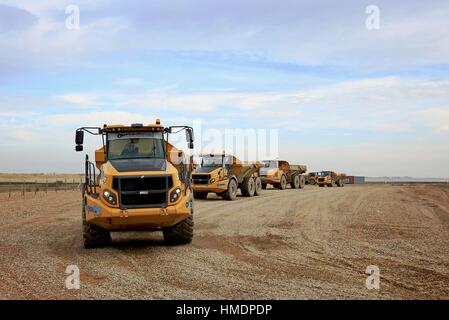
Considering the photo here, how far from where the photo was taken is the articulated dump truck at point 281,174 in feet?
117

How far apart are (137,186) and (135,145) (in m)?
1.66

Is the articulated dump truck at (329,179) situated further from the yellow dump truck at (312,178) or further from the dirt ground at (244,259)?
the dirt ground at (244,259)

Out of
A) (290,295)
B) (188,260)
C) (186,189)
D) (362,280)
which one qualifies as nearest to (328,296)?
(290,295)

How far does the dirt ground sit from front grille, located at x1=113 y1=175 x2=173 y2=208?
1042 mm

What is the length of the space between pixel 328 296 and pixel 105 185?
17.5 ft

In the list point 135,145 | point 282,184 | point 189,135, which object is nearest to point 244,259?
point 189,135

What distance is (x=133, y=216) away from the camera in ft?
34.3

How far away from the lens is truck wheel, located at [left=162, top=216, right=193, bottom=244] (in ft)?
38.0

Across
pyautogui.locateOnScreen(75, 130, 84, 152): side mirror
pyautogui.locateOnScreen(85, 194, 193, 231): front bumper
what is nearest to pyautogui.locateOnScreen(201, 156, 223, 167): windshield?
pyautogui.locateOnScreen(75, 130, 84, 152): side mirror

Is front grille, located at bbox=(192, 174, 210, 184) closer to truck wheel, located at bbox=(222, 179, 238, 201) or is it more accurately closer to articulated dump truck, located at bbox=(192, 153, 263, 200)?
articulated dump truck, located at bbox=(192, 153, 263, 200)

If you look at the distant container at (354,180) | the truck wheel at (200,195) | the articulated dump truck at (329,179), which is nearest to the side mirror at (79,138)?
the truck wheel at (200,195)

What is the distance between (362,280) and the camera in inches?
325

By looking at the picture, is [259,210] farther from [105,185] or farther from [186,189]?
[105,185]
